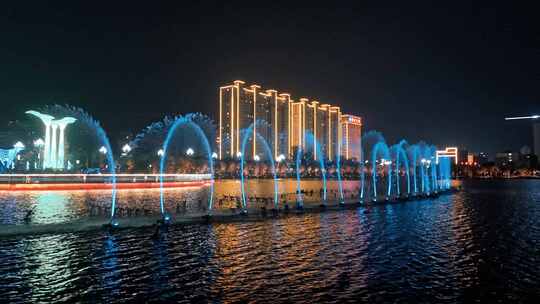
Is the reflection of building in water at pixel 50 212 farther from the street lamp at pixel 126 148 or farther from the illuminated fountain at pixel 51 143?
the street lamp at pixel 126 148

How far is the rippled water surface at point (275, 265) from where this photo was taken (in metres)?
14.1

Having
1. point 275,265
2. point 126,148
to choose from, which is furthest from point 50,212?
point 126,148

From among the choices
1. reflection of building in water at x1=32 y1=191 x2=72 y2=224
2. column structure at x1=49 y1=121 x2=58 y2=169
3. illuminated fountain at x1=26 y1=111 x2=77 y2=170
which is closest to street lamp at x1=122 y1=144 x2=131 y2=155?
illuminated fountain at x1=26 y1=111 x2=77 y2=170

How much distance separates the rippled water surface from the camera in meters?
14.1

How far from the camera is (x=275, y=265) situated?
1792cm

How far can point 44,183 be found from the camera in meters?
63.5

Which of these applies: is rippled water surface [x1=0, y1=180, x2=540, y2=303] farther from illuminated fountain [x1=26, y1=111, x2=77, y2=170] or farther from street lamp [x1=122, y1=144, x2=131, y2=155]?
street lamp [x1=122, y1=144, x2=131, y2=155]

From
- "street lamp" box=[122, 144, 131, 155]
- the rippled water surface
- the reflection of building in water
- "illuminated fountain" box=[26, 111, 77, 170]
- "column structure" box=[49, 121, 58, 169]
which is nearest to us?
the rippled water surface

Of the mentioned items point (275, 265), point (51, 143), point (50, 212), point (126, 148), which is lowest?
point (275, 265)

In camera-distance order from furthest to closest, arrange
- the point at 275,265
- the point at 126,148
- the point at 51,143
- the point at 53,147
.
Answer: the point at 126,148, the point at 51,143, the point at 53,147, the point at 275,265

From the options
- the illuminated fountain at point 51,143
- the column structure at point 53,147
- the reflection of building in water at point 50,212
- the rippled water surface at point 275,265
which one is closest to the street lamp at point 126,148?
the illuminated fountain at point 51,143

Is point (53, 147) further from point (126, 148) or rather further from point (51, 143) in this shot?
point (126, 148)

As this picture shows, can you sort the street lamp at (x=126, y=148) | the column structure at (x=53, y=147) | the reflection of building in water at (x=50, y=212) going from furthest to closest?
the street lamp at (x=126, y=148) < the column structure at (x=53, y=147) < the reflection of building in water at (x=50, y=212)

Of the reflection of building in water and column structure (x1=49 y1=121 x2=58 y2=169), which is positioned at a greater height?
column structure (x1=49 y1=121 x2=58 y2=169)
